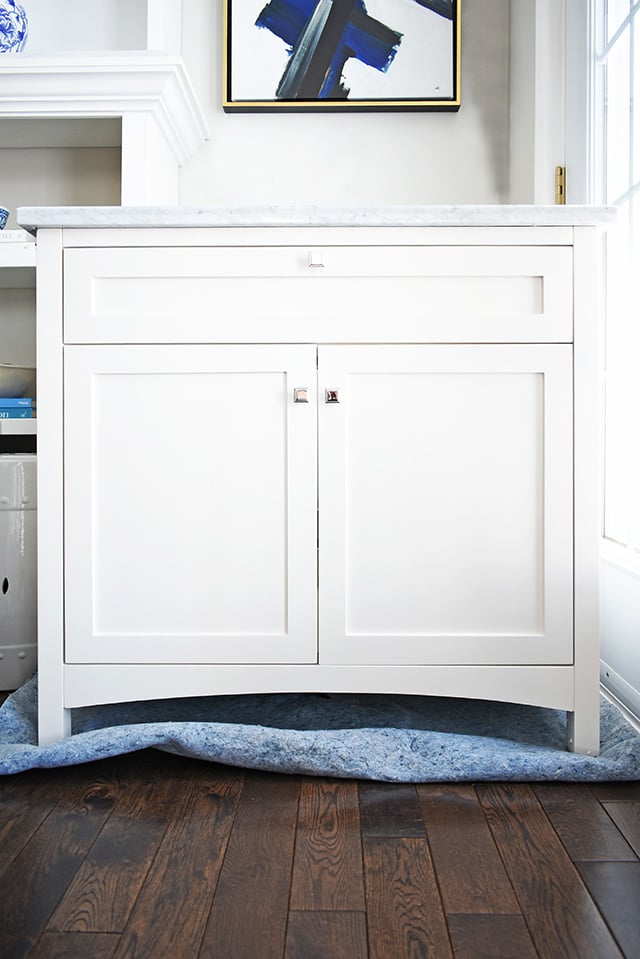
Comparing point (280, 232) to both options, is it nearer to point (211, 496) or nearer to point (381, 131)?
point (211, 496)

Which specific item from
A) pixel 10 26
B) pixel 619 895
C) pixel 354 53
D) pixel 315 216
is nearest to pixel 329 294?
pixel 315 216

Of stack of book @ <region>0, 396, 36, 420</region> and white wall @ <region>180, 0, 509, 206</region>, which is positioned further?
A: white wall @ <region>180, 0, 509, 206</region>

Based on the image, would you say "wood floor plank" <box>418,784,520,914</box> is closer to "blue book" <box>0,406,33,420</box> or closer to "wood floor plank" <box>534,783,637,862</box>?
"wood floor plank" <box>534,783,637,862</box>

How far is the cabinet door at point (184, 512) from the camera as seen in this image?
4.28 feet

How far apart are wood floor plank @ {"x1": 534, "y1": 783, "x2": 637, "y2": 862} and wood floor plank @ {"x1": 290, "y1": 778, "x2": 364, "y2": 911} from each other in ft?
0.90

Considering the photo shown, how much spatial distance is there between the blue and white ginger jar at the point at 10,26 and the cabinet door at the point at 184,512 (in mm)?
993

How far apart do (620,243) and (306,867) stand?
4.34 ft

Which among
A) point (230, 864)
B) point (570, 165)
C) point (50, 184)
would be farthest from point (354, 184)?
point (230, 864)

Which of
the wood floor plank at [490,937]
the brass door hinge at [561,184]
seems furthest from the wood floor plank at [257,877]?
the brass door hinge at [561,184]

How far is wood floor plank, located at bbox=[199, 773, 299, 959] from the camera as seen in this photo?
2.66 feet

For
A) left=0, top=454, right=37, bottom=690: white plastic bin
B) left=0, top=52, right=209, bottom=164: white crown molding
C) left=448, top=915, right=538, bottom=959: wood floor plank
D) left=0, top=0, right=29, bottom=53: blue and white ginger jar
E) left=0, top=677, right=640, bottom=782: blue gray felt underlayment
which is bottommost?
left=448, top=915, right=538, bottom=959: wood floor plank

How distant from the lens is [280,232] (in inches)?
51.0

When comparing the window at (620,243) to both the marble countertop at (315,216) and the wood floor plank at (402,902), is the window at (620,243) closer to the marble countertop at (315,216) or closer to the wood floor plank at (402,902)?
the marble countertop at (315,216)

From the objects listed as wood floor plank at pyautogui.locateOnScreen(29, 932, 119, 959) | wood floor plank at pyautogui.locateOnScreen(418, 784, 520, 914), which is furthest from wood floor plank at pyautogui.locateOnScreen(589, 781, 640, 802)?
wood floor plank at pyautogui.locateOnScreen(29, 932, 119, 959)
